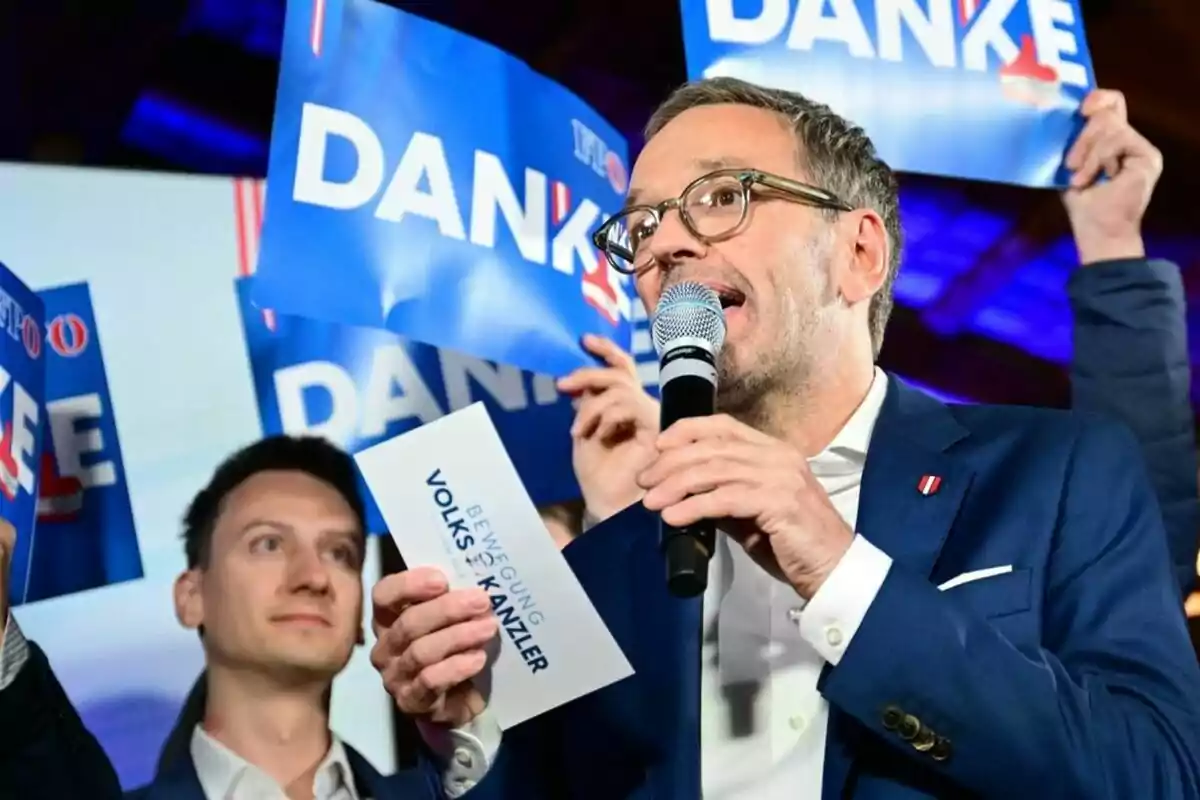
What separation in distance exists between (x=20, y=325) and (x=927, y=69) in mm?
1441

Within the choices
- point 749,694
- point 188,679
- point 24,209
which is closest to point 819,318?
point 749,694

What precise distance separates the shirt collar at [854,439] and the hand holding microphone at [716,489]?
1.34 feet

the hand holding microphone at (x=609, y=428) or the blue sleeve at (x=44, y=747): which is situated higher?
the hand holding microphone at (x=609, y=428)

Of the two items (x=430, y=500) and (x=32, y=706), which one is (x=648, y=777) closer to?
(x=430, y=500)

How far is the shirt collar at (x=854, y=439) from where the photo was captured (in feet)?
5.28

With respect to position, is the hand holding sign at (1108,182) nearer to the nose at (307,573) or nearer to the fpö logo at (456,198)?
the fpö logo at (456,198)

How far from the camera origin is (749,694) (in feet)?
4.92

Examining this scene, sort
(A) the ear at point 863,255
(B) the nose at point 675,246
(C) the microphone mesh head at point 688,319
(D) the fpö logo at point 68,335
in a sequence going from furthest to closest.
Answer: (D) the fpö logo at point 68,335 → (A) the ear at point 863,255 → (B) the nose at point 675,246 → (C) the microphone mesh head at point 688,319

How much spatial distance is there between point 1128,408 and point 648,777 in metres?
0.99

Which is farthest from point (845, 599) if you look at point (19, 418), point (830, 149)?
point (19, 418)

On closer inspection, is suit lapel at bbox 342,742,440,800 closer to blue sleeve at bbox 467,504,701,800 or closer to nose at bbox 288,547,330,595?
nose at bbox 288,547,330,595

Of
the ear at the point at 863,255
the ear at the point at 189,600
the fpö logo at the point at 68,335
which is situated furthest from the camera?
the fpö logo at the point at 68,335

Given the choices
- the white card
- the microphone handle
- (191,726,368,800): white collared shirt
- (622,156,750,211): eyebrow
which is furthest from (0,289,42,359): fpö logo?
the microphone handle

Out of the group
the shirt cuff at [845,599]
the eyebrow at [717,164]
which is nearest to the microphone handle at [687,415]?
the shirt cuff at [845,599]
